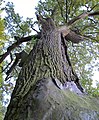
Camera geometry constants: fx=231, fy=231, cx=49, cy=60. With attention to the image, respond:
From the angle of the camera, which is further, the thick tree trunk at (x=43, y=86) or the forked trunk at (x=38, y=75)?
the forked trunk at (x=38, y=75)

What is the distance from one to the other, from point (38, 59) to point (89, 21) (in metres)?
5.50

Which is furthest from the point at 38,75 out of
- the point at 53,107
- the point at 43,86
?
the point at 53,107

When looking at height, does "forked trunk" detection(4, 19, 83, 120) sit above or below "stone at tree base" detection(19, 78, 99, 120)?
Answer: above

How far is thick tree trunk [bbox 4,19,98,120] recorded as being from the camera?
8.20 feet

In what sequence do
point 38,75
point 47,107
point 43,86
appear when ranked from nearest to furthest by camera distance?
point 47,107 < point 43,86 < point 38,75

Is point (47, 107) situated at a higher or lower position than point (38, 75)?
lower

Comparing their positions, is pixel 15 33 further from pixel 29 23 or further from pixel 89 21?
pixel 89 21

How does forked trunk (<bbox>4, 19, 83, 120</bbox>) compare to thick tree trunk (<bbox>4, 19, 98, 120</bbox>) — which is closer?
thick tree trunk (<bbox>4, 19, 98, 120</bbox>)

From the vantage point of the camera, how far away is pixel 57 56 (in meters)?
4.50

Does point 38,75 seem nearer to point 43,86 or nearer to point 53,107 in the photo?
point 43,86

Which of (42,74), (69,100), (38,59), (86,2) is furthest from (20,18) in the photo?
(69,100)

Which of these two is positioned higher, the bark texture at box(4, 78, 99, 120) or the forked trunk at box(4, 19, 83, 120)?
the forked trunk at box(4, 19, 83, 120)

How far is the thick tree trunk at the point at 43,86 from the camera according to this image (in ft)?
8.20

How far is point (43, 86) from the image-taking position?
9.48 ft
